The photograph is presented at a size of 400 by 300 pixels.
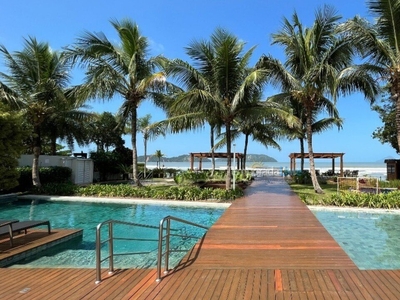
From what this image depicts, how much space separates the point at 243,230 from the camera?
711cm

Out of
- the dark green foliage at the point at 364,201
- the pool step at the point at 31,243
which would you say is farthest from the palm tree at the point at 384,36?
the pool step at the point at 31,243

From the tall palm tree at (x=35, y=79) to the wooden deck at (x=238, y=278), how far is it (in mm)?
12281

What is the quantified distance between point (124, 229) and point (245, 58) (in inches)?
337

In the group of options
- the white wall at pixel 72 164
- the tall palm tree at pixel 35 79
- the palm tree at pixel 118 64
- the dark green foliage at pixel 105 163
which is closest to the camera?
the palm tree at pixel 118 64

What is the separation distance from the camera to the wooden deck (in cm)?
Answer: 366

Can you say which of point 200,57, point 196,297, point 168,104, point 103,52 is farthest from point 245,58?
point 196,297

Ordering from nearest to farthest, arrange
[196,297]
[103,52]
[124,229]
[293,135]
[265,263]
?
[196,297]
[265,263]
[124,229]
[103,52]
[293,135]

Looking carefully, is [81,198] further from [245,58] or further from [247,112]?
[245,58]

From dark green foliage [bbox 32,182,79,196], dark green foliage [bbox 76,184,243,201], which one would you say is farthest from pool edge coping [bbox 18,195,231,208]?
dark green foliage [bbox 32,182,79,196]

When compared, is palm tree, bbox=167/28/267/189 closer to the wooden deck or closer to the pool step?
the pool step

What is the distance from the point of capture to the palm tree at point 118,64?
14.3 metres

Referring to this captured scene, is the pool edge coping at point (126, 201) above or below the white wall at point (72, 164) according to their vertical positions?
below

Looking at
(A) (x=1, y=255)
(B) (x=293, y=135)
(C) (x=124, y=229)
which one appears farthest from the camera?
(B) (x=293, y=135)

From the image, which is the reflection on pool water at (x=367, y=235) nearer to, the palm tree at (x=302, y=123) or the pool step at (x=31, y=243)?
the pool step at (x=31, y=243)
